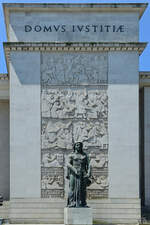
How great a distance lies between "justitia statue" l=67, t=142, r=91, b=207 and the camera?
70.7 ft

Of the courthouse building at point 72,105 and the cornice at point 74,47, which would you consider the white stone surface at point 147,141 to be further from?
the cornice at point 74,47

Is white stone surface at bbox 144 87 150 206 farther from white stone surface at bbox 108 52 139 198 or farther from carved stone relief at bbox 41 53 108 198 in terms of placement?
carved stone relief at bbox 41 53 108 198

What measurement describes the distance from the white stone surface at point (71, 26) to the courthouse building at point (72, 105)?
47 millimetres

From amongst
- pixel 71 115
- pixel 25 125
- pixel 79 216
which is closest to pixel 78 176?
pixel 79 216

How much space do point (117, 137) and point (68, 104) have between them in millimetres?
2714

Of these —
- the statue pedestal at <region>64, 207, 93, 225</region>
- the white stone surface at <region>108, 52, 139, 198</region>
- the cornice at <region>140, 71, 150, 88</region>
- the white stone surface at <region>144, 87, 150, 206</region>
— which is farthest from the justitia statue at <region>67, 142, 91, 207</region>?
the cornice at <region>140, 71, 150, 88</region>

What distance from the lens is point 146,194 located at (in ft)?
83.5

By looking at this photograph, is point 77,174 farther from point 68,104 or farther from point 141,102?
point 141,102

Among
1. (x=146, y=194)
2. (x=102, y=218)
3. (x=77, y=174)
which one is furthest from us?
(x=146, y=194)

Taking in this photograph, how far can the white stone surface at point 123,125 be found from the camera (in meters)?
23.5

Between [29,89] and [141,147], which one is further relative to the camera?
[141,147]

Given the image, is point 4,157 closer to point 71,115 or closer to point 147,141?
point 71,115

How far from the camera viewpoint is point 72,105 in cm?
2378

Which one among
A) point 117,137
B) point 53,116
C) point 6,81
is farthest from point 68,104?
point 6,81
